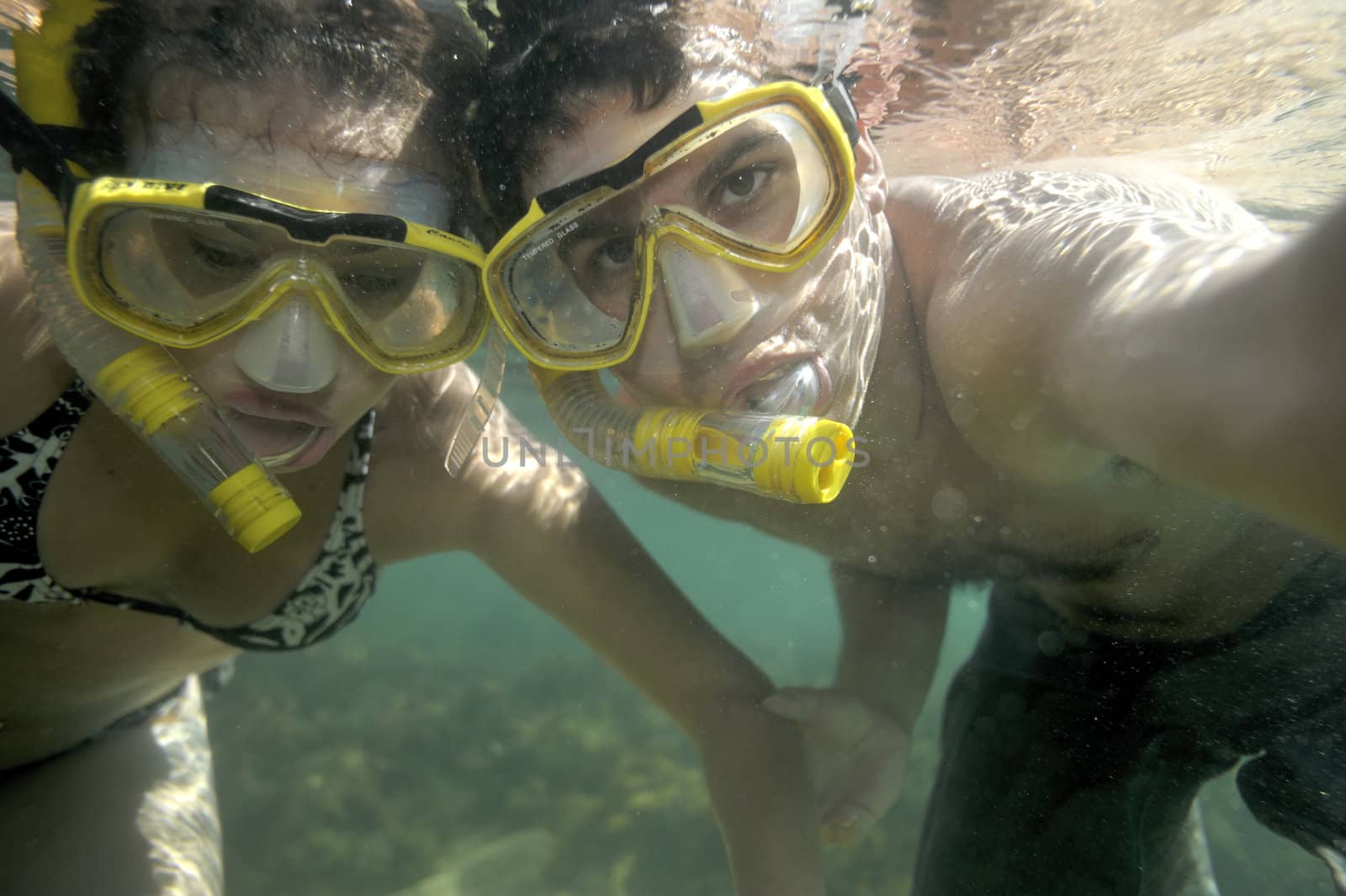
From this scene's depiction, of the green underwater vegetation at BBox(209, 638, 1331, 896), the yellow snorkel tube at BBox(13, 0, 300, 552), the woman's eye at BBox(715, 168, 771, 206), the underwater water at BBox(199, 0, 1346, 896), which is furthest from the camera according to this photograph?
the green underwater vegetation at BBox(209, 638, 1331, 896)

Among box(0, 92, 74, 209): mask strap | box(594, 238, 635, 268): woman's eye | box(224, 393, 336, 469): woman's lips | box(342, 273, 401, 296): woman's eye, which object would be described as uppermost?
box(0, 92, 74, 209): mask strap

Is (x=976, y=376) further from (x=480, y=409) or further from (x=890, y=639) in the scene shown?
(x=890, y=639)

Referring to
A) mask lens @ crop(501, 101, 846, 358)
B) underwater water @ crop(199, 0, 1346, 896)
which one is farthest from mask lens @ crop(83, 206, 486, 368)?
underwater water @ crop(199, 0, 1346, 896)

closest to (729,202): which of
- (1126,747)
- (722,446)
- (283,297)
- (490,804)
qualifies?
(722,446)

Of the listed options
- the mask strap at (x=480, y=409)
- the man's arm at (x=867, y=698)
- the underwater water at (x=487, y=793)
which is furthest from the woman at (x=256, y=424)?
the underwater water at (x=487, y=793)

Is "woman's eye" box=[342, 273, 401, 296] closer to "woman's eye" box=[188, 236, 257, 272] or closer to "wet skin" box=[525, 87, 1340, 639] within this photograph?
"woman's eye" box=[188, 236, 257, 272]

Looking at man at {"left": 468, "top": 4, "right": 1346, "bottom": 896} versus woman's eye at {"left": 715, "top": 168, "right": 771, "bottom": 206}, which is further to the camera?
woman's eye at {"left": 715, "top": 168, "right": 771, "bottom": 206}

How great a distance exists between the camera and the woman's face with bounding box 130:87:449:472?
2297mm

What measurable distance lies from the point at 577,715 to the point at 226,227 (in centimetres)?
970

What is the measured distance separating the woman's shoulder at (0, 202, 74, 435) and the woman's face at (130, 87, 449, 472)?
0.54m

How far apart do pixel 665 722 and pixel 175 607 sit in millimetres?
8182

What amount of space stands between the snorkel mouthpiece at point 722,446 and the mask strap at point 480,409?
36 cm

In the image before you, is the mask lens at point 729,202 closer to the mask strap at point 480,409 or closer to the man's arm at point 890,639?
the mask strap at point 480,409

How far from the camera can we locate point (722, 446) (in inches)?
93.1
